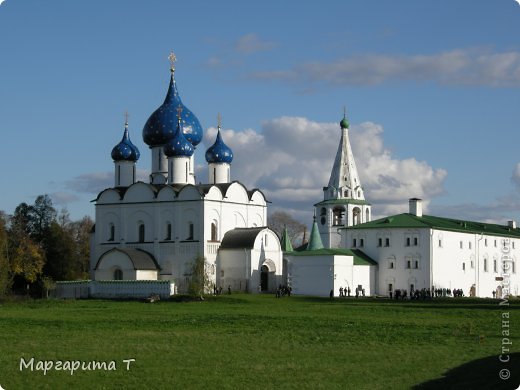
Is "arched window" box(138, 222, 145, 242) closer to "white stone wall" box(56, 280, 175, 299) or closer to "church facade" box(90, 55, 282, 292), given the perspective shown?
"church facade" box(90, 55, 282, 292)

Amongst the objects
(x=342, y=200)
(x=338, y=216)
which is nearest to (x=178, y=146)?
(x=342, y=200)

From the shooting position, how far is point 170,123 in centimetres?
5641

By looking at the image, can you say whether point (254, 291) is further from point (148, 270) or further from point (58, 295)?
point (58, 295)

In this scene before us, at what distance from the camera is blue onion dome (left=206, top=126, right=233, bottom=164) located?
185 feet

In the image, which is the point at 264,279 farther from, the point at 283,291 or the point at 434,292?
the point at 434,292

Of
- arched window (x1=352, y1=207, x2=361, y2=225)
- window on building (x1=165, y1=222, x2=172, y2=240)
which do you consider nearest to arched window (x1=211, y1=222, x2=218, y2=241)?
window on building (x1=165, y1=222, x2=172, y2=240)

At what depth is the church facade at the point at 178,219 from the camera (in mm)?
52500

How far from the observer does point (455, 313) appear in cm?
3253

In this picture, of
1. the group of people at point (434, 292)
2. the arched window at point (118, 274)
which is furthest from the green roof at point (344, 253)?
the arched window at point (118, 274)

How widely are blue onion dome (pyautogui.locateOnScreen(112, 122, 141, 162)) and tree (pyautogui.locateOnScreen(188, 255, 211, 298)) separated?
33.0 ft

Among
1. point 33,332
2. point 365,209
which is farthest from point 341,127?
point 33,332

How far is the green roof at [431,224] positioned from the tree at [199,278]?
34.2 ft

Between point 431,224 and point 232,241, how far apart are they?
34.7 feet

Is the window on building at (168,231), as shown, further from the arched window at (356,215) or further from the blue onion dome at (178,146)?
the arched window at (356,215)
